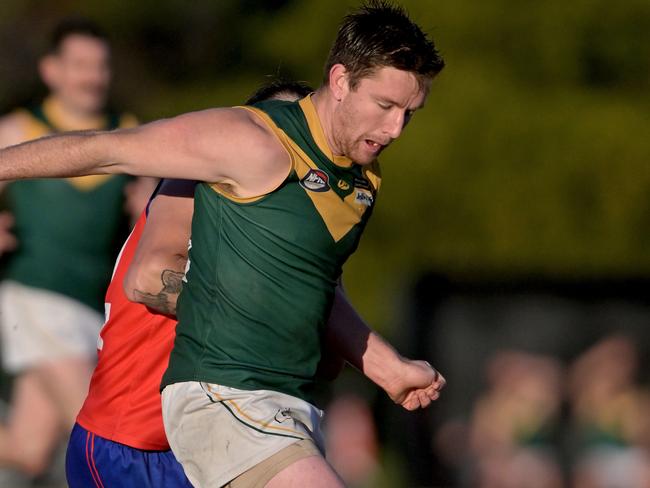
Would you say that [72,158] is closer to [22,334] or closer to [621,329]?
Result: [22,334]

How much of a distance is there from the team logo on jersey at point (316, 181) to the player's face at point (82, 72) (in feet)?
12.7

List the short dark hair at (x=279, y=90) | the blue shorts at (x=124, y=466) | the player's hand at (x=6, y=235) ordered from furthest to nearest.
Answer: the player's hand at (x=6, y=235) < the short dark hair at (x=279, y=90) < the blue shorts at (x=124, y=466)

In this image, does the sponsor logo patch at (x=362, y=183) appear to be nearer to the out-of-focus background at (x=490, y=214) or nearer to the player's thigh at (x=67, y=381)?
the player's thigh at (x=67, y=381)

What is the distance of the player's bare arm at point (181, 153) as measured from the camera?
3.97 metres

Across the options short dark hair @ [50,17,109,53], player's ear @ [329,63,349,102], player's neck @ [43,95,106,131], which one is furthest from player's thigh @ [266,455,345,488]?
short dark hair @ [50,17,109,53]

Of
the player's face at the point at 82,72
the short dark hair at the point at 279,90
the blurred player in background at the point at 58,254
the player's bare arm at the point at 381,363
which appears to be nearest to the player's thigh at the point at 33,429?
the blurred player in background at the point at 58,254

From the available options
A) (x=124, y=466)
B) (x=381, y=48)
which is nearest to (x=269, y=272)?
(x=381, y=48)

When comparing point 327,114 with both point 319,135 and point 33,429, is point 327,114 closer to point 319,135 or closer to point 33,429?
point 319,135

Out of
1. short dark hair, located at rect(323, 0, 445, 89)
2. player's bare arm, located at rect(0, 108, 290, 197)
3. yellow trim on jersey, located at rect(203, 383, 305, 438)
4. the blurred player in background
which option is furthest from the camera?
the blurred player in background

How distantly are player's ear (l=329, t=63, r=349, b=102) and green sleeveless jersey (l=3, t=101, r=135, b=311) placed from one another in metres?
3.72

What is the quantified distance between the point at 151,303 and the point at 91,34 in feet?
12.6

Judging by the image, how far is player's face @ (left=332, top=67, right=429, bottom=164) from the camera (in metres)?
4.23

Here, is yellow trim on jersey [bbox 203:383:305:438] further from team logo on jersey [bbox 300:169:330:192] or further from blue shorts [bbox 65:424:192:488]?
team logo on jersey [bbox 300:169:330:192]

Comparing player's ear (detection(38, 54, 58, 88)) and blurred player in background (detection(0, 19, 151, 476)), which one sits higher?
player's ear (detection(38, 54, 58, 88))
